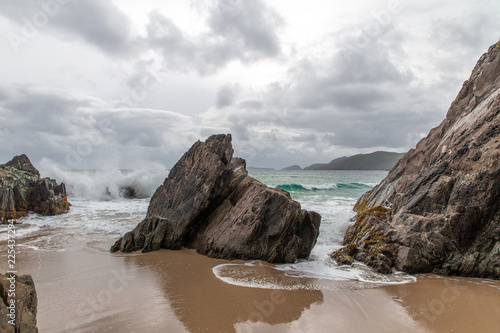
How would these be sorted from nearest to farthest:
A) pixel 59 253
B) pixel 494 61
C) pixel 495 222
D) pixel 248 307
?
pixel 248 307, pixel 495 222, pixel 59 253, pixel 494 61

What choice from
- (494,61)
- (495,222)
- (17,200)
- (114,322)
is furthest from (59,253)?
(494,61)

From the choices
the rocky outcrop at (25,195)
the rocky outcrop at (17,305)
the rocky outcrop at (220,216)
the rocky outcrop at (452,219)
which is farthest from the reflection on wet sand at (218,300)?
the rocky outcrop at (25,195)

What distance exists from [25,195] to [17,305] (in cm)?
1774

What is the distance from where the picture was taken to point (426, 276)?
6715 millimetres

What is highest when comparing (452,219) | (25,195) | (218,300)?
(452,219)

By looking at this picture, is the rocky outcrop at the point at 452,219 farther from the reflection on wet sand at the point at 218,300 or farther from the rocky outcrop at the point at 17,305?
the rocky outcrop at the point at 17,305

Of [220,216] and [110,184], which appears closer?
[220,216]

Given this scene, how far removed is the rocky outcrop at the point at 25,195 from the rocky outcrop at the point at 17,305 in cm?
1494

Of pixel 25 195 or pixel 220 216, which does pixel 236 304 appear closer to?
pixel 220 216

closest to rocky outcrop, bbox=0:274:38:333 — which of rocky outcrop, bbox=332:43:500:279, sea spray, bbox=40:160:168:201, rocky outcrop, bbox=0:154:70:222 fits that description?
rocky outcrop, bbox=332:43:500:279

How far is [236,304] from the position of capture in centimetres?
520

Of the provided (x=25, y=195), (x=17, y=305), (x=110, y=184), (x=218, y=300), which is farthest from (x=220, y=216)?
(x=110, y=184)

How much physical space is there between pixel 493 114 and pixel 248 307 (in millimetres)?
8198

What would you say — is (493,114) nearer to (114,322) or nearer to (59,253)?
(114,322)
